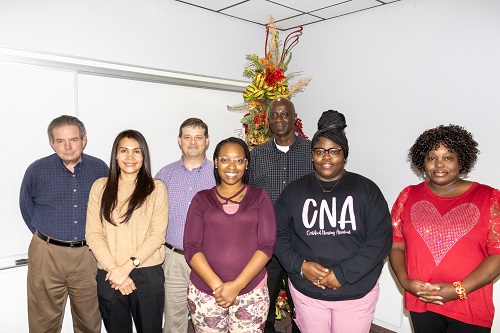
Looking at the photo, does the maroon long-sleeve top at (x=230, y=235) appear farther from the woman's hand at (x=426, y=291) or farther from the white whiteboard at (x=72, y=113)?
the white whiteboard at (x=72, y=113)

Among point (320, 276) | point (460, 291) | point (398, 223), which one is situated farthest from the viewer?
point (398, 223)

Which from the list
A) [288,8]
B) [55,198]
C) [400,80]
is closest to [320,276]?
[55,198]

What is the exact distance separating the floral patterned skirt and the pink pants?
24 cm

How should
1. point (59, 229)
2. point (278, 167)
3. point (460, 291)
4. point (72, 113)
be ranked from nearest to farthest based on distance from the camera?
point (460, 291)
point (59, 229)
point (278, 167)
point (72, 113)

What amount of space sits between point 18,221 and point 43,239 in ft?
1.35

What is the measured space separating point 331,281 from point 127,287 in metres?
1.13

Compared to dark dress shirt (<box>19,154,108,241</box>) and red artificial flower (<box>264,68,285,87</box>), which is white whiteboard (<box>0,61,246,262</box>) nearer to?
dark dress shirt (<box>19,154,108,241</box>)

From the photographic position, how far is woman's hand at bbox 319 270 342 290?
194 cm

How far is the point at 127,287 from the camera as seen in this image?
2.19m

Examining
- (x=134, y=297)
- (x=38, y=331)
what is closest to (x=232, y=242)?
(x=134, y=297)

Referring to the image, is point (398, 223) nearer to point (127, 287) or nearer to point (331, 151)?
point (331, 151)

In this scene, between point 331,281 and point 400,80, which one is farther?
point 400,80

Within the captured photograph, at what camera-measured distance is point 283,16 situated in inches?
153

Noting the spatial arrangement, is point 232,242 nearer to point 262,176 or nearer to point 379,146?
point 262,176
